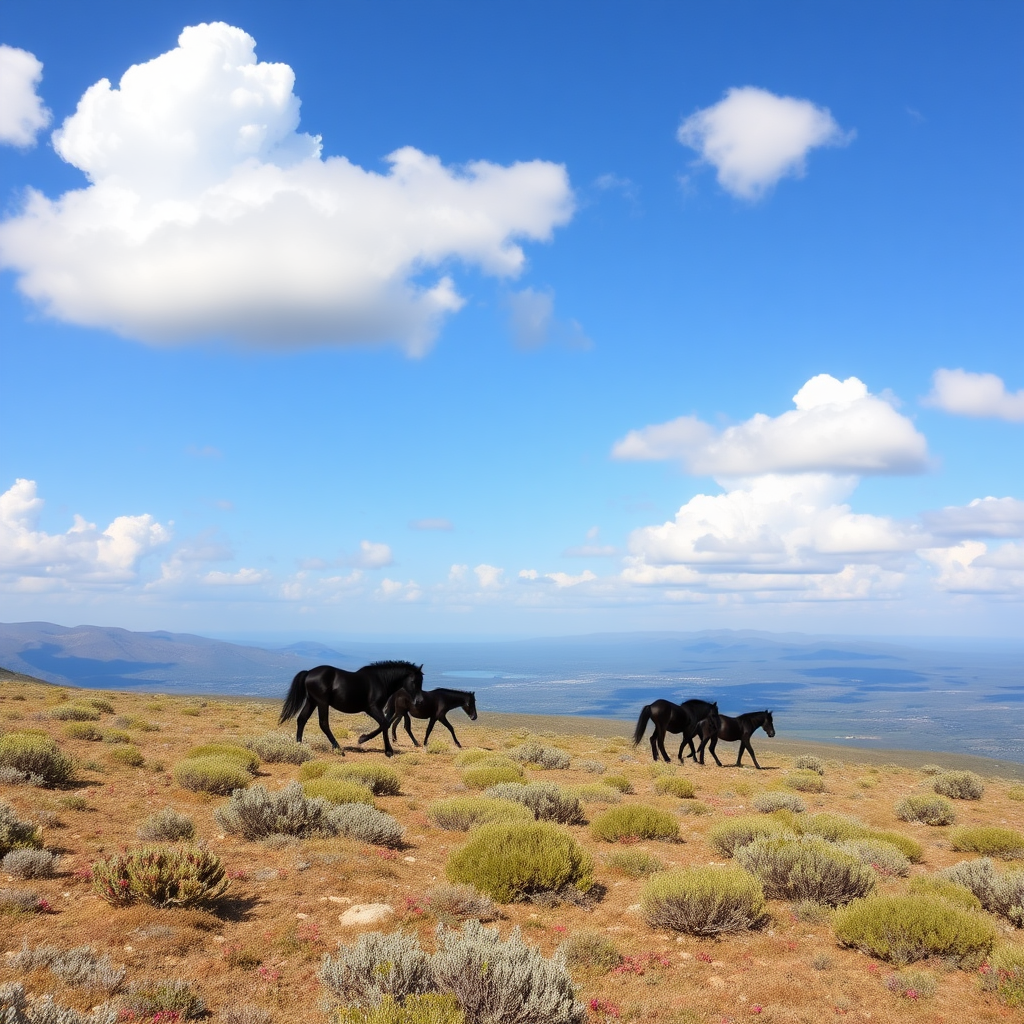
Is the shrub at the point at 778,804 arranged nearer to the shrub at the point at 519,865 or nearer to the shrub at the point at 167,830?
the shrub at the point at 519,865

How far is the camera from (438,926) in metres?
6.74

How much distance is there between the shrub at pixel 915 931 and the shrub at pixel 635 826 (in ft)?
15.7

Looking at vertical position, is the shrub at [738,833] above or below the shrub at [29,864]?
below

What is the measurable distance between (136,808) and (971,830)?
51.7 feet

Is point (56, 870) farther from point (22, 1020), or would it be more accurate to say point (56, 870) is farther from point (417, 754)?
point (417, 754)

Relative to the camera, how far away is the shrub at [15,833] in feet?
26.1

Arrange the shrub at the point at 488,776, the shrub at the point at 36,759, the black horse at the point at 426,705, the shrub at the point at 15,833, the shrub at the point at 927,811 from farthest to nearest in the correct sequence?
the black horse at the point at 426,705
the shrub at the point at 927,811
the shrub at the point at 488,776
the shrub at the point at 36,759
the shrub at the point at 15,833

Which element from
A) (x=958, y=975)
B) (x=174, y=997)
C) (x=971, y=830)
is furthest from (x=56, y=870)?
(x=971, y=830)

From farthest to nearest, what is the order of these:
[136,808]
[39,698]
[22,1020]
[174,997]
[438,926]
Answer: [39,698] → [136,808] → [438,926] → [174,997] → [22,1020]

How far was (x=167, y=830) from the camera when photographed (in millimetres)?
9375

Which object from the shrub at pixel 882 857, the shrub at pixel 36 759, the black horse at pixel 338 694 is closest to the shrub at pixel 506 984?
the shrub at pixel 882 857

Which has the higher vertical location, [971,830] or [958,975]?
[958,975]

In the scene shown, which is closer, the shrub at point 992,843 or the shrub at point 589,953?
the shrub at point 589,953

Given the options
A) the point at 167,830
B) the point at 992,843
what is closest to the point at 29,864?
the point at 167,830
